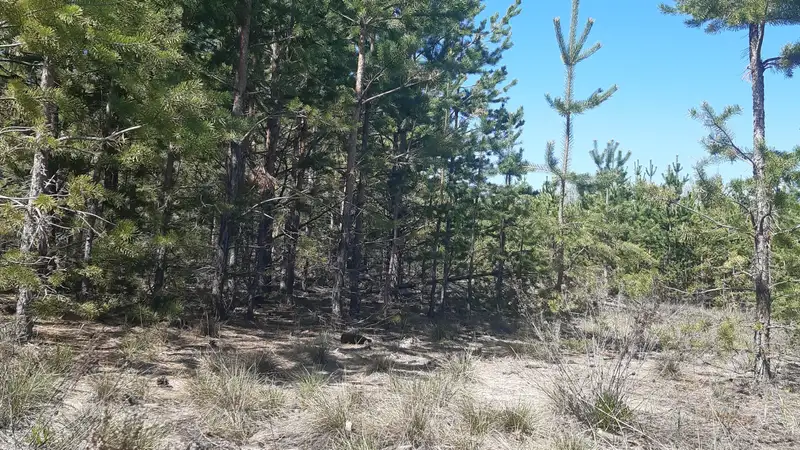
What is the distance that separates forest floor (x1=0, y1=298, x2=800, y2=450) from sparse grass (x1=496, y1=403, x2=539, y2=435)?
0.6 inches

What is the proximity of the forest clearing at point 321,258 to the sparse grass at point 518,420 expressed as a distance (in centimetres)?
3

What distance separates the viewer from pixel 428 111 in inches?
591

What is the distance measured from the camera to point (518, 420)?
215 inches

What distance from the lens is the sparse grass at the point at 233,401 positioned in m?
5.10

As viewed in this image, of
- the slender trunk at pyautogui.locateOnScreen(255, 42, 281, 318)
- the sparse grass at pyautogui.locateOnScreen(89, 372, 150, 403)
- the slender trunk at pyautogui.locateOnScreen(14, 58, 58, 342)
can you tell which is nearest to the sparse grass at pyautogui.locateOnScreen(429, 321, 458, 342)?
the slender trunk at pyautogui.locateOnScreen(255, 42, 281, 318)

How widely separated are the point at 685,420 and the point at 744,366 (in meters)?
5.01

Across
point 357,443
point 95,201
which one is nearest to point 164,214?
point 95,201

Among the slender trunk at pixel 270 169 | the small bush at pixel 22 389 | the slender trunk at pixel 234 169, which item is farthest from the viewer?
the slender trunk at pixel 270 169

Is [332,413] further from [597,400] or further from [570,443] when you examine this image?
[597,400]

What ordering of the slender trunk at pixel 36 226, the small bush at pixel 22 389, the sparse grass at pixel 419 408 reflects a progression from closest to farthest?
the small bush at pixel 22 389
the sparse grass at pixel 419 408
the slender trunk at pixel 36 226

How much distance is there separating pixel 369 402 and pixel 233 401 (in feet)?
5.16

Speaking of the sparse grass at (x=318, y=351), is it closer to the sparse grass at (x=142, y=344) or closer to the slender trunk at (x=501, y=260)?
the sparse grass at (x=142, y=344)

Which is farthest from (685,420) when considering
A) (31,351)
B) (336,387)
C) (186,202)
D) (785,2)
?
(186,202)

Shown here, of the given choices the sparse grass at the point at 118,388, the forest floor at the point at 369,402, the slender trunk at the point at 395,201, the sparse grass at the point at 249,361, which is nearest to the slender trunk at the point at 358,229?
the slender trunk at the point at 395,201
